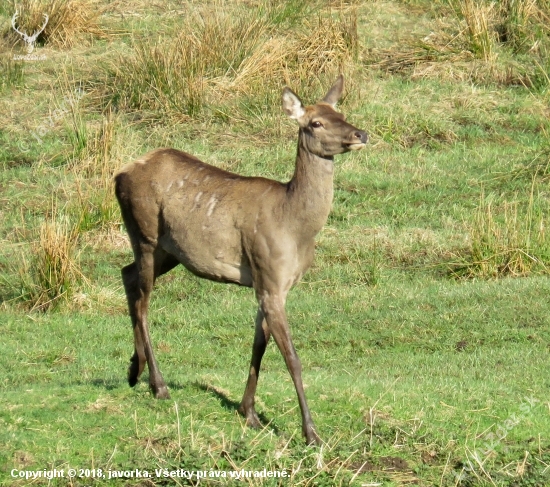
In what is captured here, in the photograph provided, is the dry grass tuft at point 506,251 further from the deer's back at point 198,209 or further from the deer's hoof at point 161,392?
the deer's hoof at point 161,392

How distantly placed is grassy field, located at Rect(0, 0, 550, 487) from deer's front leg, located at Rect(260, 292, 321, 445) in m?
0.14

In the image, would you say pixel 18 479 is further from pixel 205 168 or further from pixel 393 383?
pixel 393 383

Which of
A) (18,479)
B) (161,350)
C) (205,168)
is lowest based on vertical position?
(161,350)

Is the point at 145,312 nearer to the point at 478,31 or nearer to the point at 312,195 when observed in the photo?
the point at 312,195

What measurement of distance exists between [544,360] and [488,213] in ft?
9.29

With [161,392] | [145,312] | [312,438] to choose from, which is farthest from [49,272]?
[312,438]

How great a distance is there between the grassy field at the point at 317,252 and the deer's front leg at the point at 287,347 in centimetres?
14

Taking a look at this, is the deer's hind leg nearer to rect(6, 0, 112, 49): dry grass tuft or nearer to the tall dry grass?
the tall dry grass

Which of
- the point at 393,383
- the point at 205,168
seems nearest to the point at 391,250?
the point at 393,383

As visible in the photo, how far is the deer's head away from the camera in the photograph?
716cm

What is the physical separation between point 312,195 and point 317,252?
519cm

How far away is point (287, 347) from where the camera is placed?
277 inches

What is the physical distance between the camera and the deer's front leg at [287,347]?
276 inches

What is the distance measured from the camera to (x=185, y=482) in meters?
6.74
